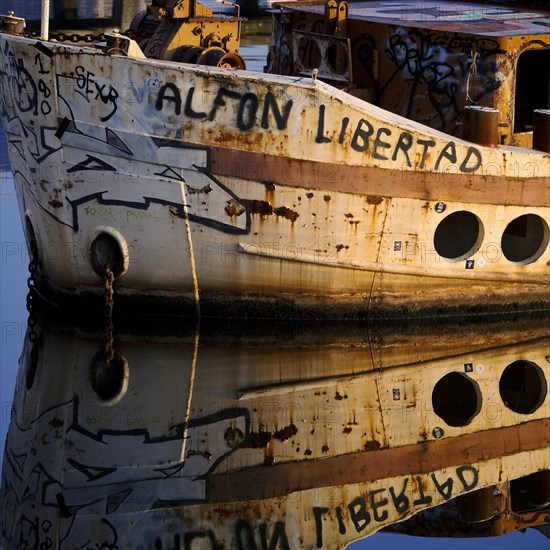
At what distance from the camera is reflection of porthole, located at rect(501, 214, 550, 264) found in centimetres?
1233

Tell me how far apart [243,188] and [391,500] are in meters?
3.07

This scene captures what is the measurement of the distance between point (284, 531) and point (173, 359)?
2638 mm

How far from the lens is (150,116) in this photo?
11.1 meters

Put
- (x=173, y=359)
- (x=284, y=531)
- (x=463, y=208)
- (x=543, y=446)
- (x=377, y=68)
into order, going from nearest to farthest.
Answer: (x=284, y=531)
(x=543, y=446)
(x=173, y=359)
(x=463, y=208)
(x=377, y=68)

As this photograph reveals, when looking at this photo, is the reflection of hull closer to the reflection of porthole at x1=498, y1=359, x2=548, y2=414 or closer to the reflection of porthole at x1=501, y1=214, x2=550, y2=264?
the reflection of porthole at x1=501, y1=214, x2=550, y2=264

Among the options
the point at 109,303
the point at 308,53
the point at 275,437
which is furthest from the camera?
the point at 308,53

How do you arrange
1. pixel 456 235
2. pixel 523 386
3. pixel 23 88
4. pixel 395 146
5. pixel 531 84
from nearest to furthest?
pixel 523 386 → pixel 395 146 → pixel 23 88 → pixel 456 235 → pixel 531 84

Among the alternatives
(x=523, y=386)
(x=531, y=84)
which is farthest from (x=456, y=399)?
Answer: (x=531, y=84)

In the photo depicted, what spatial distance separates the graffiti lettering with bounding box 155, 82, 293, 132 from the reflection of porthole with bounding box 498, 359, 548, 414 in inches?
101

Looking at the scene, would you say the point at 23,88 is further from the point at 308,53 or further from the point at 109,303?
the point at 308,53

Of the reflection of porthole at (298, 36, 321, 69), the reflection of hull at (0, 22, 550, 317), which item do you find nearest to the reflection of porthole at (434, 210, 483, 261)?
the reflection of hull at (0, 22, 550, 317)

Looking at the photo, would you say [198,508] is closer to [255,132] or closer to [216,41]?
[255,132]

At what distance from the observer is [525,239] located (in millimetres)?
12523

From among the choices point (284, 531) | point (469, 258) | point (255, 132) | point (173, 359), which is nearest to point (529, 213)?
point (469, 258)
